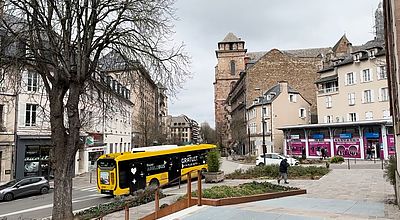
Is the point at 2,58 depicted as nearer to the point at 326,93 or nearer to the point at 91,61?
the point at 91,61

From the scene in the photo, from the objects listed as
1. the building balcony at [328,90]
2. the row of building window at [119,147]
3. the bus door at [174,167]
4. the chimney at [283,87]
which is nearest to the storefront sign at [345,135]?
the building balcony at [328,90]

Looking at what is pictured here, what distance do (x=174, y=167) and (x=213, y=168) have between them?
2782mm

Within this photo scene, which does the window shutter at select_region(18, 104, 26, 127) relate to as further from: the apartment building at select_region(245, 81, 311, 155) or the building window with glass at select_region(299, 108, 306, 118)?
the building window with glass at select_region(299, 108, 306, 118)

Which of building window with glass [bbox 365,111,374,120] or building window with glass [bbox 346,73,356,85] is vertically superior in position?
building window with glass [bbox 346,73,356,85]

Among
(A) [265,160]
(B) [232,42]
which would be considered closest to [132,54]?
(A) [265,160]

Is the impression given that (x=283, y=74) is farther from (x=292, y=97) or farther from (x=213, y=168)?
(x=213, y=168)

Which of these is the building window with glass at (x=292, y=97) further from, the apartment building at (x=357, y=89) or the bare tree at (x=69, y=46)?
the bare tree at (x=69, y=46)

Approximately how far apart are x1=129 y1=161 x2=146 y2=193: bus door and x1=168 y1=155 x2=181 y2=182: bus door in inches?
99.2

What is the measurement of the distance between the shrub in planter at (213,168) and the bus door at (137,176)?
3.93 meters

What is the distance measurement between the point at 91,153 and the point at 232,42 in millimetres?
59949

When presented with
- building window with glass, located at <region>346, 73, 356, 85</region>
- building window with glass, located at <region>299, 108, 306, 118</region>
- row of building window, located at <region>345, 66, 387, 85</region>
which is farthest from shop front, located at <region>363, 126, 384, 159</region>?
building window with glass, located at <region>299, 108, 306, 118</region>

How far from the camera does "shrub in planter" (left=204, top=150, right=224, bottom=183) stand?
22406 mm

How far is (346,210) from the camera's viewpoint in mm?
10047

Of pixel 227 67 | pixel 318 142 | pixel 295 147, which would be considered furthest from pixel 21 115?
pixel 227 67
